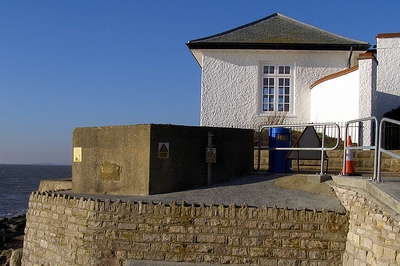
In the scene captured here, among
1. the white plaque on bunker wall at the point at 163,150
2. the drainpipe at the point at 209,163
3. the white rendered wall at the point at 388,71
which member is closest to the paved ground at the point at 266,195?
the drainpipe at the point at 209,163

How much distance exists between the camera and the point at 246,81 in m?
19.6

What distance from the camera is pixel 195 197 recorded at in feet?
31.9

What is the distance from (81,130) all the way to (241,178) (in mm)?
3975

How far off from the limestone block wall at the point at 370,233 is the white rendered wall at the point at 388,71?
36.5 ft

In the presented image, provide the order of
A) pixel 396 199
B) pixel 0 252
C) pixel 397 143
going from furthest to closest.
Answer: pixel 0 252
pixel 397 143
pixel 396 199

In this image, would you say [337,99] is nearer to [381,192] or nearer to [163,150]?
[163,150]

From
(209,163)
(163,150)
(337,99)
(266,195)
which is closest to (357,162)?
(337,99)

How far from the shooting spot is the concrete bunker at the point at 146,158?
1016 centimetres

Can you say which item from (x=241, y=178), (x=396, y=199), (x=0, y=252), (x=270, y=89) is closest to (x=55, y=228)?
(x=241, y=178)

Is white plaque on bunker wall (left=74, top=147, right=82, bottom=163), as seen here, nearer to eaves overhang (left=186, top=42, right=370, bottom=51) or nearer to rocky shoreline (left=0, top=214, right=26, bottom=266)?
rocky shoreline (left=0, top=214, right=26, bottom=266)

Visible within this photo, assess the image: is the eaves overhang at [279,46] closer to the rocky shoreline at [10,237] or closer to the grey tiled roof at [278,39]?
the grey tiled roof at [278,39]

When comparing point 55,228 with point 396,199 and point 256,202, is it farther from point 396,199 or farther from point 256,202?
point 396,199

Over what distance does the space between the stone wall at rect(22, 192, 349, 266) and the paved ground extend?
1.25ft

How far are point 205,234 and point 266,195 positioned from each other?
5.84 ft
